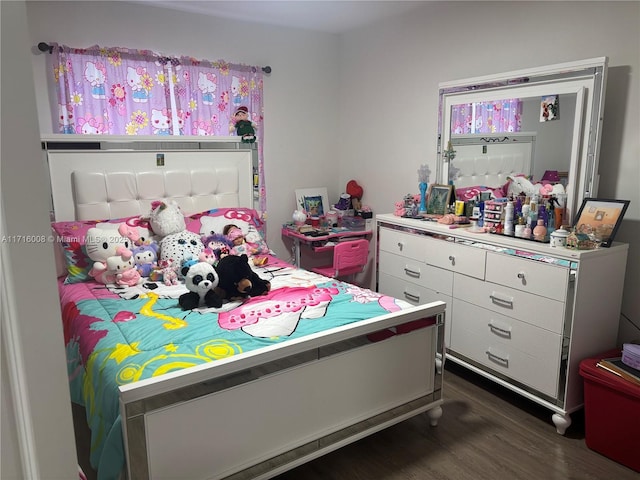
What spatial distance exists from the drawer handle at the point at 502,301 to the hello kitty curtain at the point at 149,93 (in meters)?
2.19

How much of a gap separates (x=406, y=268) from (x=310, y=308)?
1.10m

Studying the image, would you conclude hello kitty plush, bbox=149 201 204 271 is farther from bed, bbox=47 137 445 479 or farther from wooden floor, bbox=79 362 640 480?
wooden floor, bbox=79 362 640 480

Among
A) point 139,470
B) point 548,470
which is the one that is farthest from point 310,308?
point 548,470

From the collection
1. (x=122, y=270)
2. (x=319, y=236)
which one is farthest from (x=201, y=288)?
(x=319, y=236)

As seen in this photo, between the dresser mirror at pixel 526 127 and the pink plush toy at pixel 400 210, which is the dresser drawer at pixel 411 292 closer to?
the pink plush toy at pixel 400 210

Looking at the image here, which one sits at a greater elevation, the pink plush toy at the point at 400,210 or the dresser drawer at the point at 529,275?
the pink plush toy at the point at 400,210

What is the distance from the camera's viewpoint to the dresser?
2379mm

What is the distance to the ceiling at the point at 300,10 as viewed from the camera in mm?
3436

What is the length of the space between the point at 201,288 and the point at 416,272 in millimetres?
1455

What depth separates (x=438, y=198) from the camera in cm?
344

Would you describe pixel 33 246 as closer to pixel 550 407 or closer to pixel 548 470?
pixel 548 470

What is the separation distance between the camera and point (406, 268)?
130 inches

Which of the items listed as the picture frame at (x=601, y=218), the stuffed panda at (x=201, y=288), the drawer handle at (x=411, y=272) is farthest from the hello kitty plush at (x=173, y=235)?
the picture frame at (x=601, y=218)

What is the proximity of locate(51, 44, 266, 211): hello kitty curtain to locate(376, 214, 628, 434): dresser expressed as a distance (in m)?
1.85
